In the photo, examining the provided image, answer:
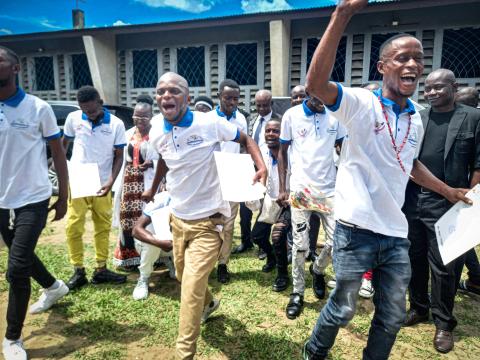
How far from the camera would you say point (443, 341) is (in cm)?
293

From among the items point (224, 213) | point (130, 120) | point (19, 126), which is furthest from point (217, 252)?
point (130, 120)

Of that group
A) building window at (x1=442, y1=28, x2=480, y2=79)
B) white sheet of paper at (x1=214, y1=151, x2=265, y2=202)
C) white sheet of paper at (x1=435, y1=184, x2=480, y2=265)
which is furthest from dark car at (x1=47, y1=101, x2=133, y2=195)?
building window at (x1=442, y1=28, x2=480, y2=79)

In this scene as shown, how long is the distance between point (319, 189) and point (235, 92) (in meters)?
2.00

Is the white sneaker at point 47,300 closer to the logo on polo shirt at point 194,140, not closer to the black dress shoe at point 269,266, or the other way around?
the logo on polo shirt at point 194,140

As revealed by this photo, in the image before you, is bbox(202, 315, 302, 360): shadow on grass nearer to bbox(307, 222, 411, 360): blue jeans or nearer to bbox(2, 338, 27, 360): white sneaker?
bbox(307, 222, 411, 360): blue jeans

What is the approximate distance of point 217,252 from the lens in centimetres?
270

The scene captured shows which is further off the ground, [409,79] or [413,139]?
[409,79]

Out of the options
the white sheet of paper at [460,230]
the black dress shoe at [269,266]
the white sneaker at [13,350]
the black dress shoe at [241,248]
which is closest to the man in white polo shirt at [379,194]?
the white sheet of paper at [460,230]

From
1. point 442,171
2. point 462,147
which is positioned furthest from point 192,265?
point 462,147

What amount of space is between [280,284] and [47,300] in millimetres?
2374

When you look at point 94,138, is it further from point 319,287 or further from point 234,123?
point 319,287

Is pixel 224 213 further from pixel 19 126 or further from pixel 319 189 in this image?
pixel 19 126

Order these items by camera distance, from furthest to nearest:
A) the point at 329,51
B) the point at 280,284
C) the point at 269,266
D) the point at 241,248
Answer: the point at 241,248, the point at 269,266, the point at 280,284, the point at 329,51

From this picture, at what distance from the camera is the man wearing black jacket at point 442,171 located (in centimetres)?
299
